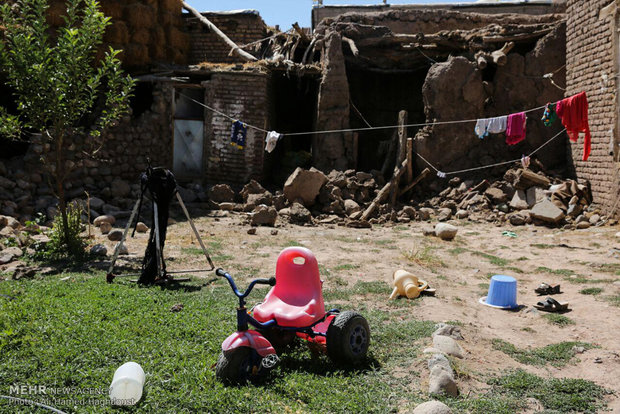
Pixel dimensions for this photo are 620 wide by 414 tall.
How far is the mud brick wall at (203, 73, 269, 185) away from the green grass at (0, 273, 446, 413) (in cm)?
871

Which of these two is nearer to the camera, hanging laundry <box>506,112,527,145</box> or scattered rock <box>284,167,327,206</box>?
hanging laundry <box>506,112,527,145</box>

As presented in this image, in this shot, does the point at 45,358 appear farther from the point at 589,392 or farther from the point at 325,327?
the point at 589,392

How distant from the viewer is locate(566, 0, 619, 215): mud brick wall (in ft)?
34.0

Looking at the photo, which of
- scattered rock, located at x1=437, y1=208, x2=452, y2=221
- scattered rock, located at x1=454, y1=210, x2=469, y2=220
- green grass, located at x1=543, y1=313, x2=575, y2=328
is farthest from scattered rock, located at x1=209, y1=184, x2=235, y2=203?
green grass, located at x1=543, y1=313, x2=575, y2=328

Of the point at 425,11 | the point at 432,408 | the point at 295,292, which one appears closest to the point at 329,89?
the point at 425,11

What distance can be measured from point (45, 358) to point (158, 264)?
264 centimetres

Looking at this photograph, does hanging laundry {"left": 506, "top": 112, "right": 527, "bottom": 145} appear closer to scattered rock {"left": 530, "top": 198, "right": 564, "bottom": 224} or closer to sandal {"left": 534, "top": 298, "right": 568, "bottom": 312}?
scattered rock {"left": 530, "top": 198, "right": 564, "bottom": 224}

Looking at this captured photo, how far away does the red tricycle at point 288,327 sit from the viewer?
3.70 meters

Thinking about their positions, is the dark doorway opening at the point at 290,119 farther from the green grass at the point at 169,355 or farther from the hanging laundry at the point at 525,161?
the green grass at the point at 169,355

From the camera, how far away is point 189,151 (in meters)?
14.8

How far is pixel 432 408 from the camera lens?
3.29m

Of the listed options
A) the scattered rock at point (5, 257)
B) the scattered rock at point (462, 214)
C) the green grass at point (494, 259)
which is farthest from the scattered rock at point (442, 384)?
the scattered rock at point (462, 214)

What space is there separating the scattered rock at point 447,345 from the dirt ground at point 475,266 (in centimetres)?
9

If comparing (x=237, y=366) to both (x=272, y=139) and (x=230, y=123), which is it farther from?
(x=230, y=123)
